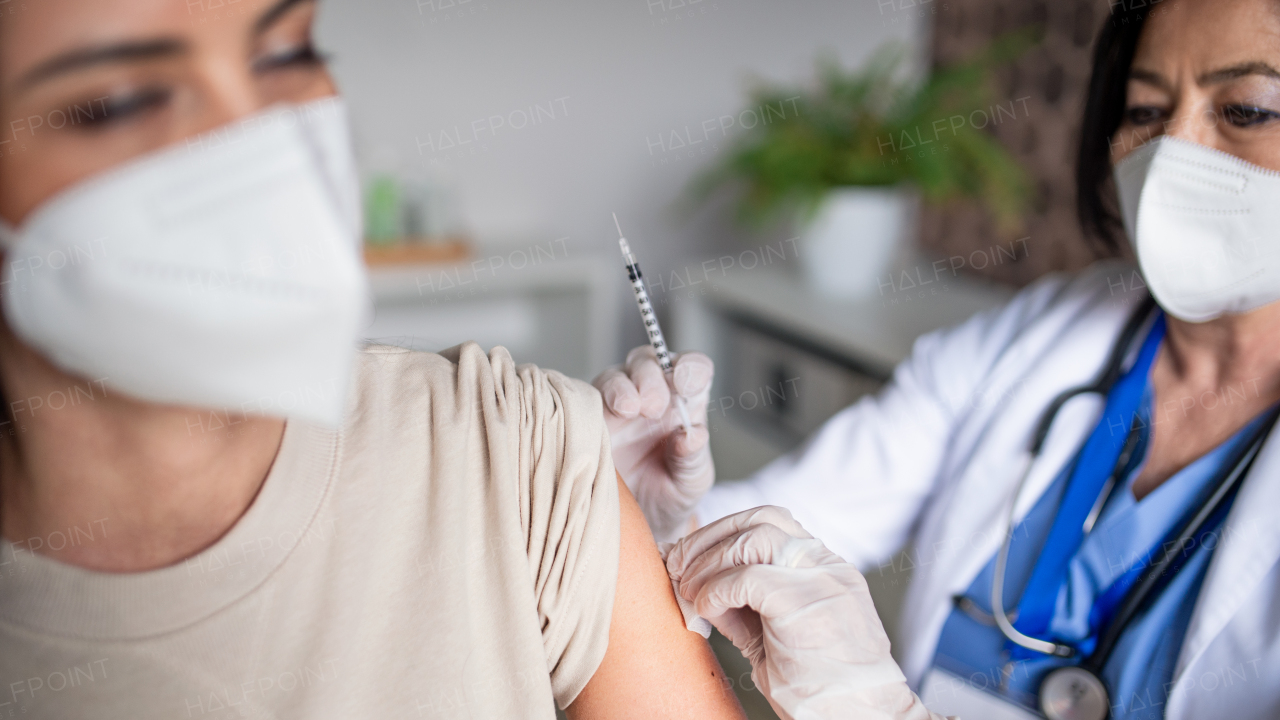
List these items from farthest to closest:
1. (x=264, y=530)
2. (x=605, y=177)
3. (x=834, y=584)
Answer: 1. (x=605, y=177)
2. (x=834, y=584)
3. (x=264, y=530)

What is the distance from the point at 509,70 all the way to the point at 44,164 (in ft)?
7.58

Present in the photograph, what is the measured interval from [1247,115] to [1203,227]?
137 millimetres

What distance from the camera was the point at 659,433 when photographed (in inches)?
37.5

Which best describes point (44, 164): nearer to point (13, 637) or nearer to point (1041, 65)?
point (13, 637)

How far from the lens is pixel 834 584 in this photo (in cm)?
77

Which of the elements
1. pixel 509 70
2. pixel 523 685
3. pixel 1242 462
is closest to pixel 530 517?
pixel 523 685

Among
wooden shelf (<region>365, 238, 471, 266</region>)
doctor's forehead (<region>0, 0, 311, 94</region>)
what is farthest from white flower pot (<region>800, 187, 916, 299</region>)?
doctor's forehead (<region>0, 0, 311, 94</region>)

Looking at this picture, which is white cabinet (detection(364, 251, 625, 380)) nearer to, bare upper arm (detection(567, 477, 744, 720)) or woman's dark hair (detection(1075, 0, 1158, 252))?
woman's dark hair (detection(1075, 0, 1158, 252))

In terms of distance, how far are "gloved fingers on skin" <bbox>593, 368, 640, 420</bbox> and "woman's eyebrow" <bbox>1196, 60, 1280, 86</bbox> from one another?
31.2 inches

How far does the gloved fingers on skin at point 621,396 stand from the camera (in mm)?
895

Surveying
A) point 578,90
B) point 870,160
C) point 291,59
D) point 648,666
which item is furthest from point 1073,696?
point 578,90

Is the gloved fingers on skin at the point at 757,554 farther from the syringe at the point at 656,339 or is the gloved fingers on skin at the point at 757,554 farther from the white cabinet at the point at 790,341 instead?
the white cabinet at the point at 790,341

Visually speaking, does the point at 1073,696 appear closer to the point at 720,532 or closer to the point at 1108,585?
the point at 1108,585

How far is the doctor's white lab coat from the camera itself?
99 centimetres
